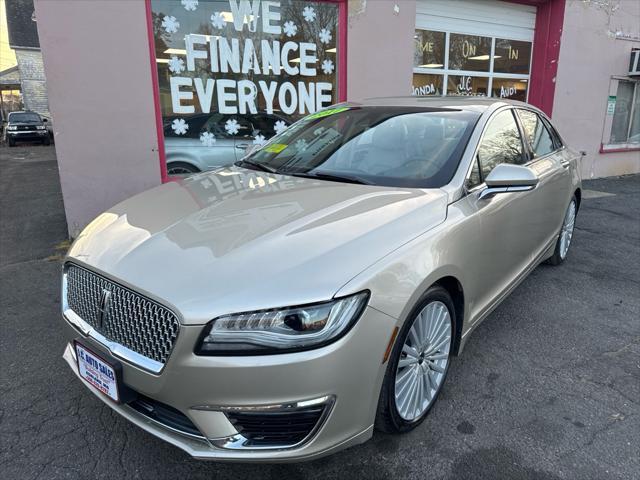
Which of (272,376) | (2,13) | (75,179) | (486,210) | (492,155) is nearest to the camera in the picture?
(272,376)

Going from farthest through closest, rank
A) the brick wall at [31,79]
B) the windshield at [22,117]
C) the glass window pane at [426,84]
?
the brick wall at [31,79] < the windshield at [22,117] < the glass window pane at [426,84]

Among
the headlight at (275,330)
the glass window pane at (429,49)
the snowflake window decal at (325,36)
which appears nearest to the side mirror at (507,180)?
the headlight at (275,330)

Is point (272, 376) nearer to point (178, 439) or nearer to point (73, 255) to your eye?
point (178, 439)

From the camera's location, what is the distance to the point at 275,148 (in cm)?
358

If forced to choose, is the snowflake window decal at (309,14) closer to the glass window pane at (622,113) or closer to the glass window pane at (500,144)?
the glass window pane at (500,144)

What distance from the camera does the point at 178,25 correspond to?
5.88 m

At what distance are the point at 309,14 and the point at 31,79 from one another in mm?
33824

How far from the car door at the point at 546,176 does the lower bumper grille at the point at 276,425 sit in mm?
2543

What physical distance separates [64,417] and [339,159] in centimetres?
220

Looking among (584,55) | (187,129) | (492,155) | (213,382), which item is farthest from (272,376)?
(584,55)

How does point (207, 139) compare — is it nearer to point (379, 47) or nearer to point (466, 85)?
point (379, 47)

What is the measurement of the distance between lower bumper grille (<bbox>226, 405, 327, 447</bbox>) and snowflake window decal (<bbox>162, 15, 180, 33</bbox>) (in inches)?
211

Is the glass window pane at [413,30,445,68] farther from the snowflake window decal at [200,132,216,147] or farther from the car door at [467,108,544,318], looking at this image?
the car door at [467,108,544,318]

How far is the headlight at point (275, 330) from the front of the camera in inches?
68.7
